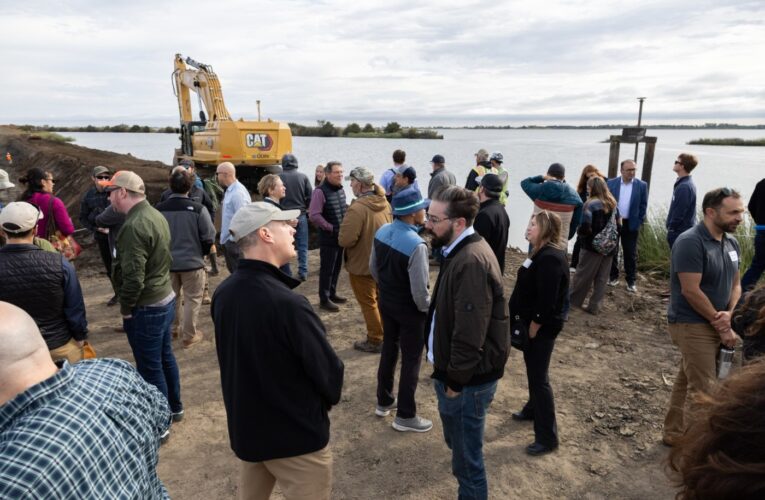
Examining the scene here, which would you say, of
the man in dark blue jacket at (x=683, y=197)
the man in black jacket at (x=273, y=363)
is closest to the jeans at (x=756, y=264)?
the man in dark blue jacket at (x=683, y=197)

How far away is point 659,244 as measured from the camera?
8.20 m

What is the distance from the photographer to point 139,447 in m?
1.51

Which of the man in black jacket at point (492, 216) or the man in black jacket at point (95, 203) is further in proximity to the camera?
the man in black jacket at point (95, 203)

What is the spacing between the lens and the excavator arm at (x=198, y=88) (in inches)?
520

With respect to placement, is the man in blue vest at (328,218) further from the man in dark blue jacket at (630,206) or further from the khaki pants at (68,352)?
the man in dark blue jacket at (630,206)

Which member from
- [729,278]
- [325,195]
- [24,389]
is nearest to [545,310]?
[729,278]

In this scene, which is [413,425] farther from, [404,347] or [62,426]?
[62,426]

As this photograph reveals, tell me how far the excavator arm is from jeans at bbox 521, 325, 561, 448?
477 inches

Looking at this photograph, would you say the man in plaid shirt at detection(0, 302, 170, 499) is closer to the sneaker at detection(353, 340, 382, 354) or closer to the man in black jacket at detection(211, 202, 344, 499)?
the man in black jacket at detection(211, 202, 344, 499)

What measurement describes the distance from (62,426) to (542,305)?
2.71 m

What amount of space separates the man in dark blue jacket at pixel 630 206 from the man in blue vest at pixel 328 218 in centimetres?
396

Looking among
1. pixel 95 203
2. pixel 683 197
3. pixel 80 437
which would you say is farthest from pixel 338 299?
pixel 80 437

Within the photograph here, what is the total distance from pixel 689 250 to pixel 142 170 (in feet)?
57.5

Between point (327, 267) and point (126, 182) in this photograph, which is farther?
point (327, 267)
